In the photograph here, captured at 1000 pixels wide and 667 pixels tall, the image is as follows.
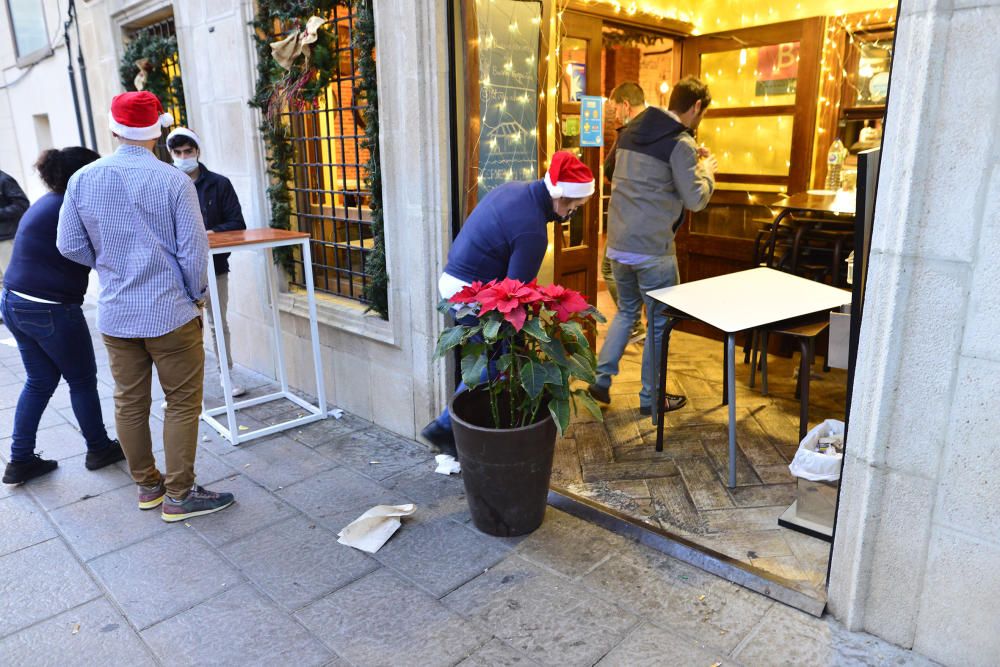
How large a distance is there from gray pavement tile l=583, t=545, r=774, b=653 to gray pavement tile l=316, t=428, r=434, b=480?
1.35 m

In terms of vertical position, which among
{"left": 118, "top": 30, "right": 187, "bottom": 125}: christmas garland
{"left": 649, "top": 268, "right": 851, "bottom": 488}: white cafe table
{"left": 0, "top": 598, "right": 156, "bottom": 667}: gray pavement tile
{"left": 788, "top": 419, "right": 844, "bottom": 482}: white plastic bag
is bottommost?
{"left": 0, "top": 598, "right": 156, "bottom": 667}: gray pavement tile

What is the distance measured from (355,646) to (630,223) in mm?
2614

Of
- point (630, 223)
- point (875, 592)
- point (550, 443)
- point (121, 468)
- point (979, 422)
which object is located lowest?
point (121, 468)

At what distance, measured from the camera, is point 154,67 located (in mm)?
5520

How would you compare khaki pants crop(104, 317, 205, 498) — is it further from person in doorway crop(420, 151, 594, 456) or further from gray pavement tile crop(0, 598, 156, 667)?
person in doorway crop(420, 151, 594, 456)

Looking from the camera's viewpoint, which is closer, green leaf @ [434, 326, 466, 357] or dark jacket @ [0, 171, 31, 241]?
green leaf @ [434, 326, 466, 357]

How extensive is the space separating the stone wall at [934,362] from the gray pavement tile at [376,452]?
218 centimetres

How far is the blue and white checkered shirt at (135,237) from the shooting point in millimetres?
2730

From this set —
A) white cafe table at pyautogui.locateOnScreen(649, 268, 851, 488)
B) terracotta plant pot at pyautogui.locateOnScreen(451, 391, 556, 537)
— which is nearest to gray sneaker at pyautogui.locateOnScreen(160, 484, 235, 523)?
terracotta plant pot at pyautogui.locateOnScreen(451, 391, 556, 537)

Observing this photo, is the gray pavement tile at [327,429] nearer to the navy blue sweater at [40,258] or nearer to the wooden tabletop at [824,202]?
the navy blue sweater at [40,258]

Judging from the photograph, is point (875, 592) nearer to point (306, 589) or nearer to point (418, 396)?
point (306, 589)

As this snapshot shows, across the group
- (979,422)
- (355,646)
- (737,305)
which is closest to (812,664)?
(979,422)

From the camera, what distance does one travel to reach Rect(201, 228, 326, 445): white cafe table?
3.80m

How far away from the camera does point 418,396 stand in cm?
382
